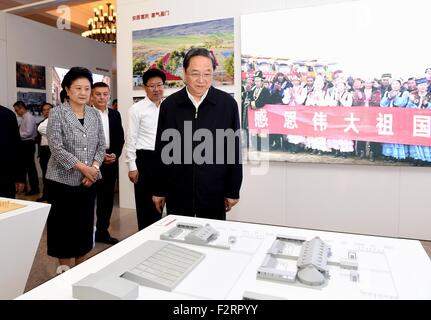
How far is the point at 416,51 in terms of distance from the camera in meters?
3.28

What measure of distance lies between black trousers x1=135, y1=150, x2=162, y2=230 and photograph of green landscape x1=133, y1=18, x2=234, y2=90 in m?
1.42

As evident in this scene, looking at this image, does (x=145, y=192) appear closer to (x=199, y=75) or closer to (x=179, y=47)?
(x=199, y=75)

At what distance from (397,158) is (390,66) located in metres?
0.88

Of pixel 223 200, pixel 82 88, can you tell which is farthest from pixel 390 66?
pixel 82 88

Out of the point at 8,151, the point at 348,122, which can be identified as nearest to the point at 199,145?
the point at 8,151

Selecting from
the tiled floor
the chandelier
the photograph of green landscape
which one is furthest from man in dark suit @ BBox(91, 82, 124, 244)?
the chandelier

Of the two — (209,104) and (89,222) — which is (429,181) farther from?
(89,222)

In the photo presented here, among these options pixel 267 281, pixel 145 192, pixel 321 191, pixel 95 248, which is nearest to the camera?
pixel 267 281

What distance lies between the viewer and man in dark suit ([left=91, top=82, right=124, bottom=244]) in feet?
11.5

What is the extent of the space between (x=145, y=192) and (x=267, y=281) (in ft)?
7.29

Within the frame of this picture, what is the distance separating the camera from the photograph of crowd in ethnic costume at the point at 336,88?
10.9 feet

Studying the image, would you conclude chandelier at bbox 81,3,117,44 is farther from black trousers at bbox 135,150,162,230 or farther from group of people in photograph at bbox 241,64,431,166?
black trousers at bbox 135,150,162,230

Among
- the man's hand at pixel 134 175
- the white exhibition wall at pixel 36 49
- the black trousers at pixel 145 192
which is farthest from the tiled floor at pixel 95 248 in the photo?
the white exhibition wall at pixel 36 49

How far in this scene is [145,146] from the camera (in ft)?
10.4
